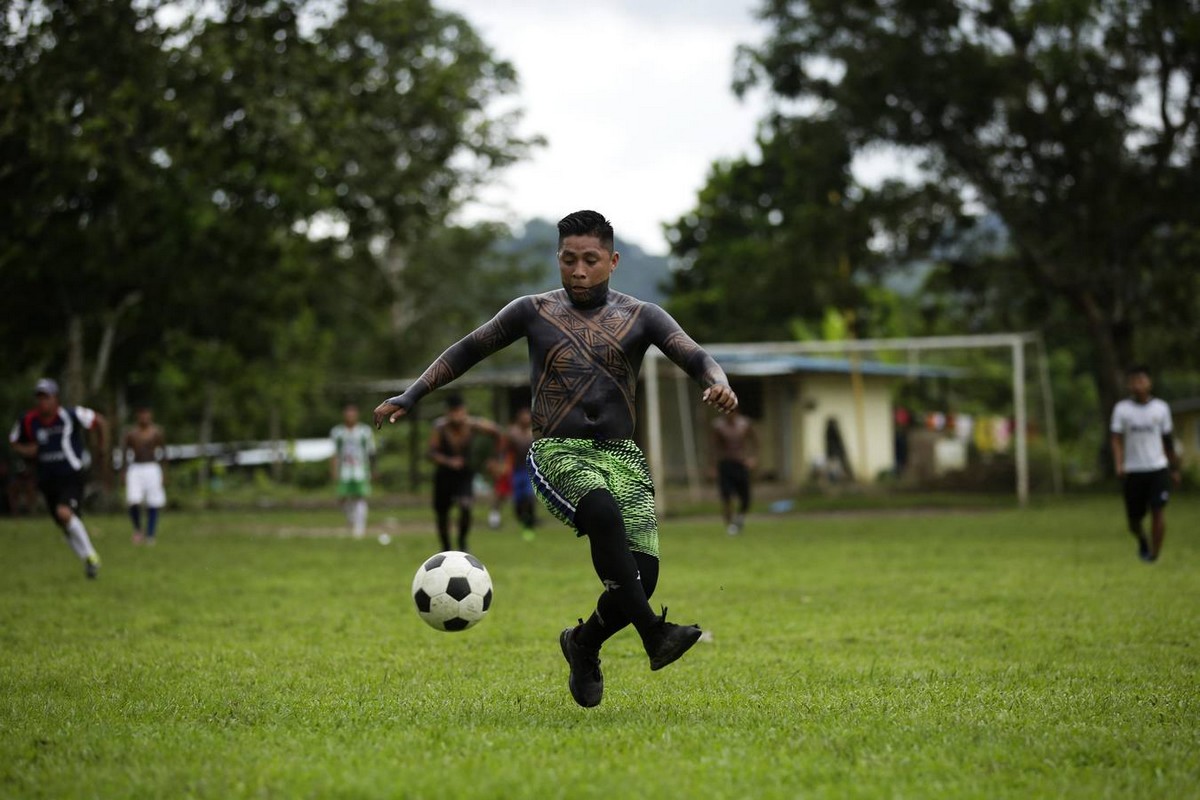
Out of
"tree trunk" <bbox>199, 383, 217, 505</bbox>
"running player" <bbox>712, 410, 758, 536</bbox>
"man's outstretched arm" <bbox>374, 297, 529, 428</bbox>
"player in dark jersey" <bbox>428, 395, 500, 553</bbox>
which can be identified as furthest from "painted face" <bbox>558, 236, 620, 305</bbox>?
"tree trunk" <bbox>199, 383, 217, 505</bbox>

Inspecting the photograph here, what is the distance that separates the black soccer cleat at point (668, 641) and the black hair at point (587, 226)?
1732mm

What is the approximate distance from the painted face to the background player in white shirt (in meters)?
9.60

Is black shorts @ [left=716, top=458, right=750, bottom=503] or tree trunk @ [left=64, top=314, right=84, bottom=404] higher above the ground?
tree trunk @ [left=64, top=314, right=84, bottom=404]

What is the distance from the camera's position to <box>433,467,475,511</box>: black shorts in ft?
56.4

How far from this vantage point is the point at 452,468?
17266 mm

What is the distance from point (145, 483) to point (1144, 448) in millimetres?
14200

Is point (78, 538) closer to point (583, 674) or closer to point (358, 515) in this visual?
point (358, 515)

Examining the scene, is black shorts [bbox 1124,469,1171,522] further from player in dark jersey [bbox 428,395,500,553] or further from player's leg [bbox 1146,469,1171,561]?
player in dark jersey [bbox 428,395,500,553]

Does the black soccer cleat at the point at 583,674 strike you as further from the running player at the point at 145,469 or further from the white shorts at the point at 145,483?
the white shorts at the point at 145,483

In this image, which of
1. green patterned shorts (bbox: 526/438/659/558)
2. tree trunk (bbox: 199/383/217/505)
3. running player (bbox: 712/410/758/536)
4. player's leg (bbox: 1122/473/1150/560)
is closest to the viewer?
green patterned shorts (bbox: 526/438/659/558)

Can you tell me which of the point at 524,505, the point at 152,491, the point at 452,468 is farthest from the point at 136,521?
the point at 452,468

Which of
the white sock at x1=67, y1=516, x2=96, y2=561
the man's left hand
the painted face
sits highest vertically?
the painted face

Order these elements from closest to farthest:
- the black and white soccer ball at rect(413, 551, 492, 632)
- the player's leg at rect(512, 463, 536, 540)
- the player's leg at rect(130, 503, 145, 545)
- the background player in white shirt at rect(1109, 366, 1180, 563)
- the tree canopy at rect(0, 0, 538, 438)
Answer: the black and white soccer ball at rect(413, 551, 492, 632)
the background player in white shirt at rect(1109, 366, 1180, 563)
the player's leg at rect(130, 503, 145, 545)
the player's leg at rect(512, 463, 536, 540)
the tree canopy at rect(0, 0, 538, 438)

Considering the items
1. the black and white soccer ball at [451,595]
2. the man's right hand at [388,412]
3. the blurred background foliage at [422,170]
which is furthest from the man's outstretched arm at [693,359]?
the blurred background foliage at [422,170]
